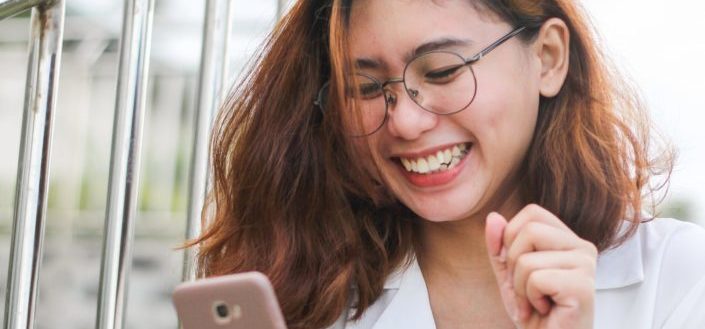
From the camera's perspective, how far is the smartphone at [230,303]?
887 millimetres

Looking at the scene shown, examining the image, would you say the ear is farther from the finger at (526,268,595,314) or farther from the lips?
the finger at (526,268,595,314)

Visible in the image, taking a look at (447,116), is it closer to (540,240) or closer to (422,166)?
(422,166)

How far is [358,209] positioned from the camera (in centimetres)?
168

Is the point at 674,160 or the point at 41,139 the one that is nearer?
the point at 41,139

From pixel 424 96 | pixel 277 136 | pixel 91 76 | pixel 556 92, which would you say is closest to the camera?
pixel 424 96

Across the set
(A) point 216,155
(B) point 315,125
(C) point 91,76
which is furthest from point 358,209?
(C) point 91,76

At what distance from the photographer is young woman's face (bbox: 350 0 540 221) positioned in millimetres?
1357

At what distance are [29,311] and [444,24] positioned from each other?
0.75m

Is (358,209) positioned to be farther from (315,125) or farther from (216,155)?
(216,155)

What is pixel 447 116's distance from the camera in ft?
4.46

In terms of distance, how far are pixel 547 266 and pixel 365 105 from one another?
454 mm

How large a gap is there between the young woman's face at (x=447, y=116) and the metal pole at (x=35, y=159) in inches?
17.8

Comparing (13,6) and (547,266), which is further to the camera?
(13,6)

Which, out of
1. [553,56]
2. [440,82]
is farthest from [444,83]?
[553,56]
